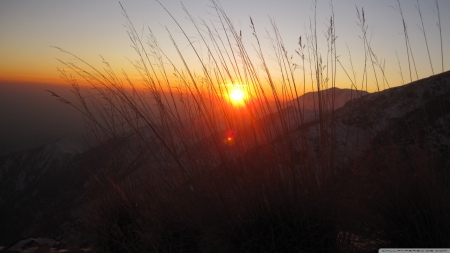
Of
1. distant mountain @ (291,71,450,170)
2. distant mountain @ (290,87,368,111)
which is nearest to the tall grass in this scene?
distant mountain @ (290,87,368,111)

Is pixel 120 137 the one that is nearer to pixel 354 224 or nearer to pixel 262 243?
pixel 262 243

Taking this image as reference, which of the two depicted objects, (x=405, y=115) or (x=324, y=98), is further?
(x=405, y=115)

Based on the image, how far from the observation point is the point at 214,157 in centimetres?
192

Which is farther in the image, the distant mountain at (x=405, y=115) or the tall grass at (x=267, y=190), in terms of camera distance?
the distant mountain at (x=405, y=115)

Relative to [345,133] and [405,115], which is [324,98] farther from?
[405,115]

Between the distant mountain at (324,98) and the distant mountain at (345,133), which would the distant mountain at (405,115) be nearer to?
the distant mountain at (345,133)

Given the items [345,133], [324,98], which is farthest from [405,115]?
[324,98]

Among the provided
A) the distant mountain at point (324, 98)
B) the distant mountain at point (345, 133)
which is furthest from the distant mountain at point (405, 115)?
the distant mountain at point (324, 98)

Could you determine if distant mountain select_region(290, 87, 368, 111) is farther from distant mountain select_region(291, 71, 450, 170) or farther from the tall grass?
distant mountain select_region(291, 71, 450, 170)

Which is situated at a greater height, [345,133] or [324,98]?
[324,98]

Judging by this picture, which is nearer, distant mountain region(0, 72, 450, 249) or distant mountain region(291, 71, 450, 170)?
distant mountain region(0, 72, 450, 249)

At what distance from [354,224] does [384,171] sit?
30 cm

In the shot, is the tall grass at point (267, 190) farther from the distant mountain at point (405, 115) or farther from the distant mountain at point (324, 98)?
the distant mountain at point (405, 115)

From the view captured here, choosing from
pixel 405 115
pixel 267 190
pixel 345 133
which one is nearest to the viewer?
pixel 267 190
